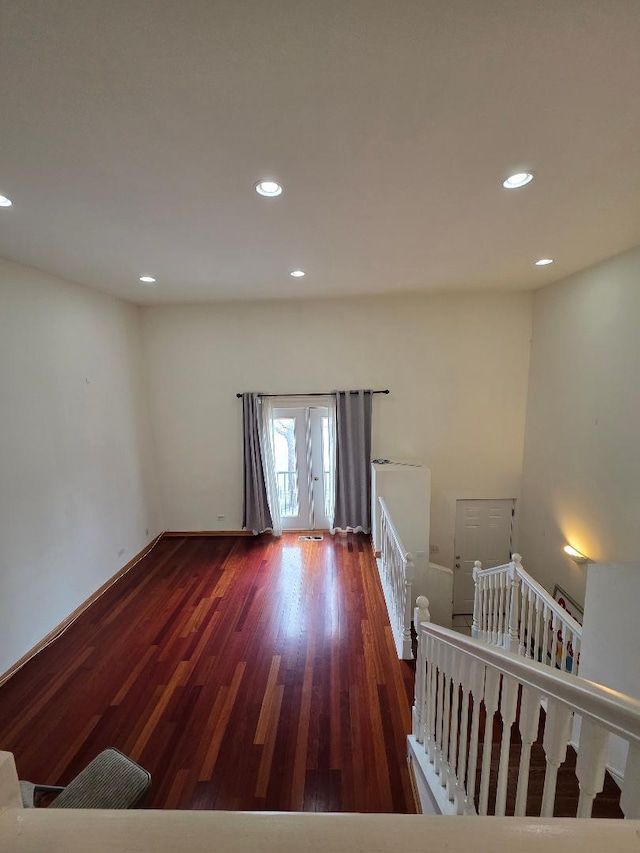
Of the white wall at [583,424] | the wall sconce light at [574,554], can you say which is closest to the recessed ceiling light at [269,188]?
the white wall at [583,424]

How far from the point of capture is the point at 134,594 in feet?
12.0

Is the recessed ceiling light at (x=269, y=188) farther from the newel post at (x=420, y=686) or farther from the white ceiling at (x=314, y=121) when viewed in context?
the newel post at (x=420, y=686)

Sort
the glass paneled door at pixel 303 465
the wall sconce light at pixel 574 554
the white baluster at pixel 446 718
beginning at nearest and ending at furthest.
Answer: the white baluster at pixel 446 718 < the wall sconce light at pixel 574 554 < the glass paneled door at pixel 303 465

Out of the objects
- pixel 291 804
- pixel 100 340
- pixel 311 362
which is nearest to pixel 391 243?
pixel 311 362

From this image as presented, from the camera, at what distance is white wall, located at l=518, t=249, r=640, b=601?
293cm

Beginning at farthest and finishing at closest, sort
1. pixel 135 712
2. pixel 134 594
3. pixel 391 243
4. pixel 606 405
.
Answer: pixel 134 594, pixel 606 405, pixel 391 243, pixel 135 712

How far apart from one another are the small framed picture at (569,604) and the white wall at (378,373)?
129 cm

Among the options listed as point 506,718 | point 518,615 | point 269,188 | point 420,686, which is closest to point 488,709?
point 506,718

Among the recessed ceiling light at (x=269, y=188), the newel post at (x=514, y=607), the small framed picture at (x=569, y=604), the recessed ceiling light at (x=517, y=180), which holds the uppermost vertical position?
the recessed ceiling light at (x=517, y=180)

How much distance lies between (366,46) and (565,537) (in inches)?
174

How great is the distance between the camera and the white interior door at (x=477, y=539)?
190 inches

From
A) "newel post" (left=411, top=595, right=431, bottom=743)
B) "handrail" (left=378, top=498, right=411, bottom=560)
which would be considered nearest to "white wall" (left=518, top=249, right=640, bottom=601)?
"handrail" (left=378, top=498, right=411, bottom=560)

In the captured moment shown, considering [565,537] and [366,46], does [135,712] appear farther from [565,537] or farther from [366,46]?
[565,537]

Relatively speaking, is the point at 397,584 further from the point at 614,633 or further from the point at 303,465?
the point at 303,465
